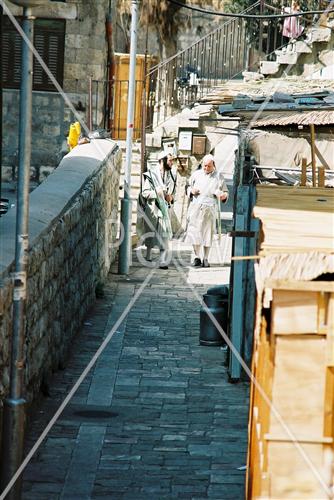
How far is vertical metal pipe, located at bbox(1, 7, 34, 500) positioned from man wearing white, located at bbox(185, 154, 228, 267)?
1118cm

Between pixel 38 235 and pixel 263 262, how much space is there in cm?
469

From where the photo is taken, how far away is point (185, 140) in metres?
23.6

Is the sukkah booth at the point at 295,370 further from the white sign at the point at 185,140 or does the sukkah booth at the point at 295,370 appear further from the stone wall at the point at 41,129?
the stone wall at the point at 41,129

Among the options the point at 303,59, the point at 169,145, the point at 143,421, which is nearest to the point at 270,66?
the point at 303,59

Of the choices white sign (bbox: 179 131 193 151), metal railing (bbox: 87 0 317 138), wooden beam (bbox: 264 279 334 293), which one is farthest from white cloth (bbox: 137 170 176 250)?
wooden beam (bbox: 264 279 334 293)

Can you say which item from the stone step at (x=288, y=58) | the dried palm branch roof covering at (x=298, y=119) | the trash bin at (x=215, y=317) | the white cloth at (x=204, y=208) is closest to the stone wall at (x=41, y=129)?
the stone step at (x=288, y=58)

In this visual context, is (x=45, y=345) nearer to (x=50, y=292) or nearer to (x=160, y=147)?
(x=50, y=292)

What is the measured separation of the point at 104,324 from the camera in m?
14.5

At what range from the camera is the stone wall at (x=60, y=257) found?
969cm

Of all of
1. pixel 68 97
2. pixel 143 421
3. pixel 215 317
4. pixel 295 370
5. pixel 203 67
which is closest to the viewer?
pixel 295 370

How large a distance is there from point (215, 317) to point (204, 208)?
19.4 feet

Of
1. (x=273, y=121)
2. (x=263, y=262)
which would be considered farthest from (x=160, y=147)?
(x=263, y=262)

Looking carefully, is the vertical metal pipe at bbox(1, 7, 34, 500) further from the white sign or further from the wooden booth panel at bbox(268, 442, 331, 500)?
the white sign

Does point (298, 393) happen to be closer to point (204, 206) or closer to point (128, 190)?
point (128, 190)
